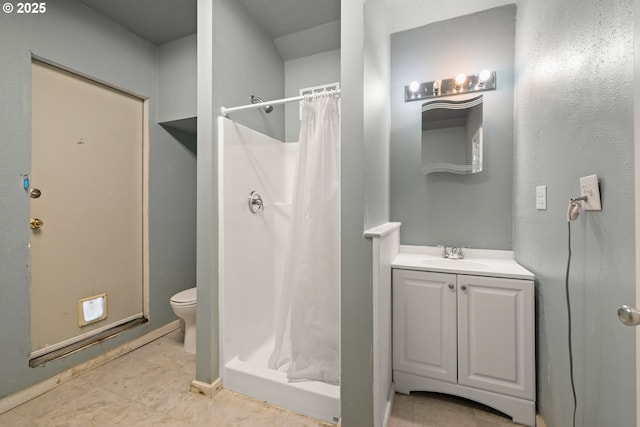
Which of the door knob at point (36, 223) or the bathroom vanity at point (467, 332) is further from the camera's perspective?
the door knob at point (36, 223)

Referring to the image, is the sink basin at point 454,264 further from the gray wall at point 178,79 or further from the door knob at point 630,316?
the gray wall at point 178,79

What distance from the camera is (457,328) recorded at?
4.99 ft

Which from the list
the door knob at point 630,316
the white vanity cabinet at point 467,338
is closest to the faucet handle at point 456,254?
the white vanity cabinet at point 467,338

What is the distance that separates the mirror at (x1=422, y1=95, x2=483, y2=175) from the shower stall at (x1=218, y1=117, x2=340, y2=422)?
3.53 ft

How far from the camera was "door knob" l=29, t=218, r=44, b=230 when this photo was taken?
1.64m

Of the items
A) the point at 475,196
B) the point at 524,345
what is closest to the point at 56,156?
the point at 475,196

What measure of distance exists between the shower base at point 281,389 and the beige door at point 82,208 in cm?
120

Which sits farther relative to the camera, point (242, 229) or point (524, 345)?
point (242, 229)

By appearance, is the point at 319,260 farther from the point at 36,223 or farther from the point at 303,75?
the point at 36,223

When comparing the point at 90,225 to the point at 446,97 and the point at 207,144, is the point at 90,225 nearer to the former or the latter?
the point at 207,144

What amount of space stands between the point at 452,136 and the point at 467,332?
1347mm

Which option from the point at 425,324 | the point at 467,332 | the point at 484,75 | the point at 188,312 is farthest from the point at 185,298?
the point at 484,75

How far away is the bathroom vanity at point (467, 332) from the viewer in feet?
4.58

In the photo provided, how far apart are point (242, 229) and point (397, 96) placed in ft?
5.21
